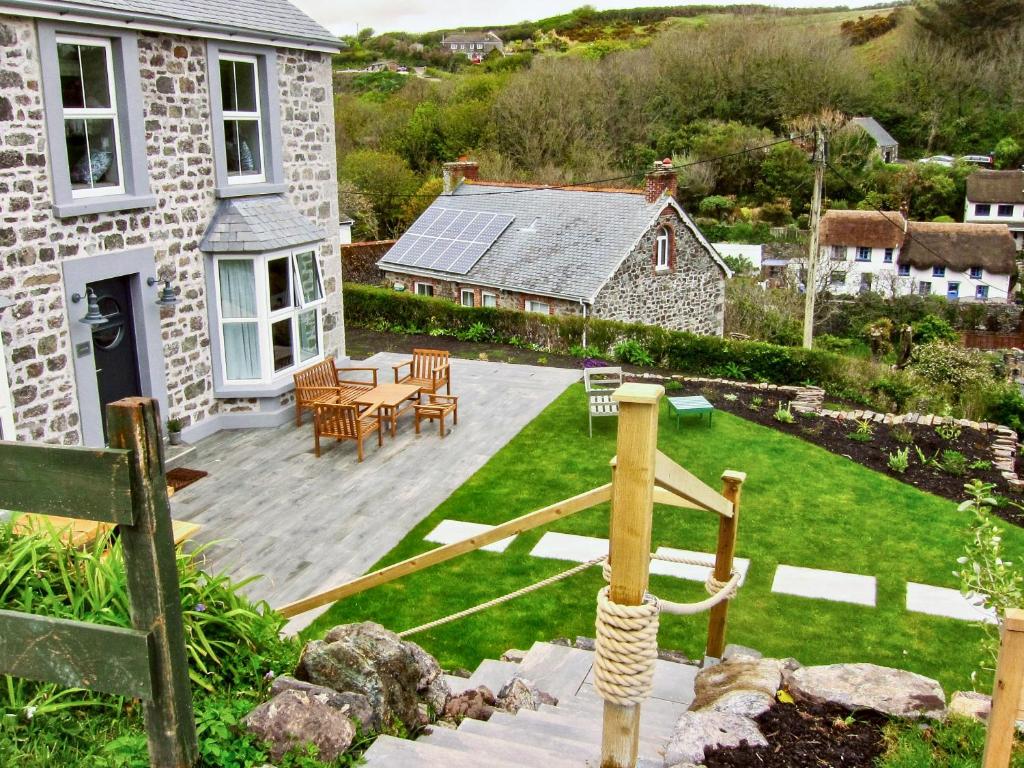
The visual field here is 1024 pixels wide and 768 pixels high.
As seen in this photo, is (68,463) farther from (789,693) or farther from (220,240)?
(220,240)

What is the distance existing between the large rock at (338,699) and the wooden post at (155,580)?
44.4 inches

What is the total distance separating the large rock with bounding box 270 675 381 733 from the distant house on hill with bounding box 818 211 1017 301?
38.8m

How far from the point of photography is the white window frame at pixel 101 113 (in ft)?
31.8

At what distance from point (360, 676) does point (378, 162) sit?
112ft

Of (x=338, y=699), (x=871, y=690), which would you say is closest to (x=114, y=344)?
(x=338, y=699)

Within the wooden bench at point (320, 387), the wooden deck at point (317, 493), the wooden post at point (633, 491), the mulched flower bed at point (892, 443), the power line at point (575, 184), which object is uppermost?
the power line at point (575, 184)

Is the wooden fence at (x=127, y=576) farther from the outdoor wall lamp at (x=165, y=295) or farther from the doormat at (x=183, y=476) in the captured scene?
the outdoor wall lamp at (x=165, y=295)

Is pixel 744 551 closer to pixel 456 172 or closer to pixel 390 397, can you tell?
pixel 390 397

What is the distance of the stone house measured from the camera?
9.18 meters

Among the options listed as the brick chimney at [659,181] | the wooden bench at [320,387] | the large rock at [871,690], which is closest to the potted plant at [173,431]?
the wooden bench at [320,387]

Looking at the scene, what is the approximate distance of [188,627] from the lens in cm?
401

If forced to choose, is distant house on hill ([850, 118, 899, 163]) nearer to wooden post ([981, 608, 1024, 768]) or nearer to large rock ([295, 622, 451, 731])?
large rock ([295, 622, 451, 731])

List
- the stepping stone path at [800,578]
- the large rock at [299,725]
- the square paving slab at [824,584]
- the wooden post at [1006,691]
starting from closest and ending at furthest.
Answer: the wooden post at [1006,691] → the large rock at [299,725] → the stepping stone path at [800,578] → the square paving slab at [824,584]

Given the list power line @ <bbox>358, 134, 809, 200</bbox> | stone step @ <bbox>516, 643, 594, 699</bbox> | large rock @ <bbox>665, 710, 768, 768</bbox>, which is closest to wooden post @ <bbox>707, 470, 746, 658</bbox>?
stone step @ <bbox>516, 643, 594, 699</bbox>
